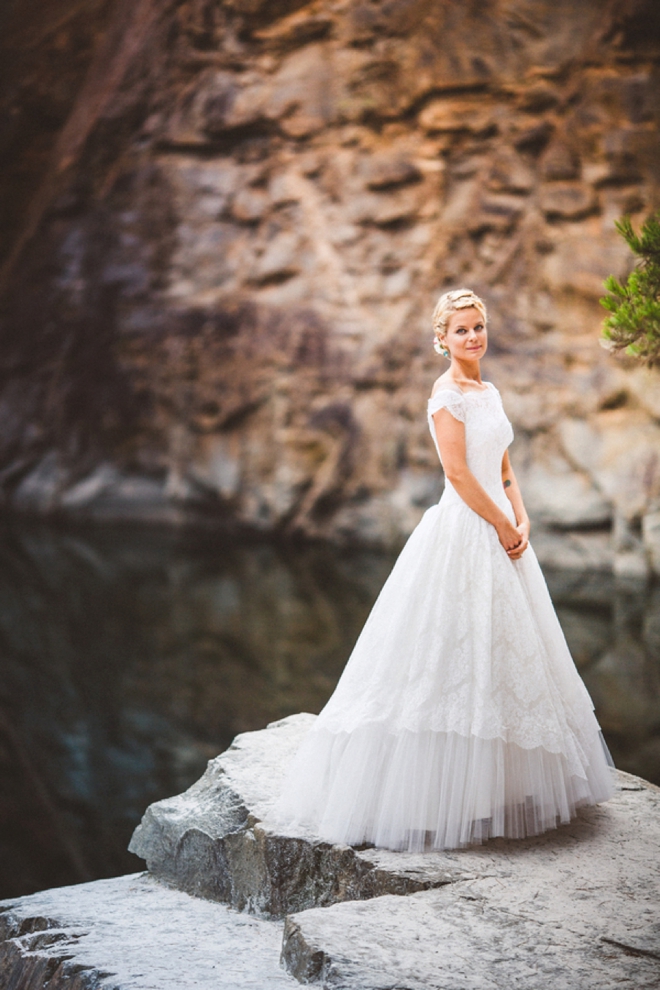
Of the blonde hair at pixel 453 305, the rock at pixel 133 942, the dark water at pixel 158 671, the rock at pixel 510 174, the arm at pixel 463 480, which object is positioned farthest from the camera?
the rock at pixel 510 174

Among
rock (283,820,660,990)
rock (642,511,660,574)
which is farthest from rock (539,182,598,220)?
rock (283,820,660,990)

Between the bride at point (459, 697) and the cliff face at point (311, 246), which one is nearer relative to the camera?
the bride at point (459, 697)

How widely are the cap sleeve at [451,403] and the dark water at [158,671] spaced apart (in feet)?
7.46

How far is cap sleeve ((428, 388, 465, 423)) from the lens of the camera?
9.30ft

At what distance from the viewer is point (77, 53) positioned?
1362 cm

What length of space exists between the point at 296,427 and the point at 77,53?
21.7 feet

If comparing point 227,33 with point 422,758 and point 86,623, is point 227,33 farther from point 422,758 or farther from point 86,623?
point 422,758

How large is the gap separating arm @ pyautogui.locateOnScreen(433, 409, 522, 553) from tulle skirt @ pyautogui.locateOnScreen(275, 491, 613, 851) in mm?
37

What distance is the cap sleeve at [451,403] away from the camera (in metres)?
2.83

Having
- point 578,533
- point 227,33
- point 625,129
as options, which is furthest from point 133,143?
point 578,533

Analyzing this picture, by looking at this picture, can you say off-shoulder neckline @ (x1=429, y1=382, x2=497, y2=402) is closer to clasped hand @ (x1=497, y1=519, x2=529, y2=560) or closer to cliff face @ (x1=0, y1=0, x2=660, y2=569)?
clasped hand @ (x1=497, y1=519, x2=529, y2=560)

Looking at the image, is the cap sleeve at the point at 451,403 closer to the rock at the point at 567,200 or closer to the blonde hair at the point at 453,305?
the blonde hair at the point at 453,305

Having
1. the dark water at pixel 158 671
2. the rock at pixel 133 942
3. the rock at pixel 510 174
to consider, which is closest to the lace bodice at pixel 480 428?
the rock at pixel 133 942

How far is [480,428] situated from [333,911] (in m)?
1.41
